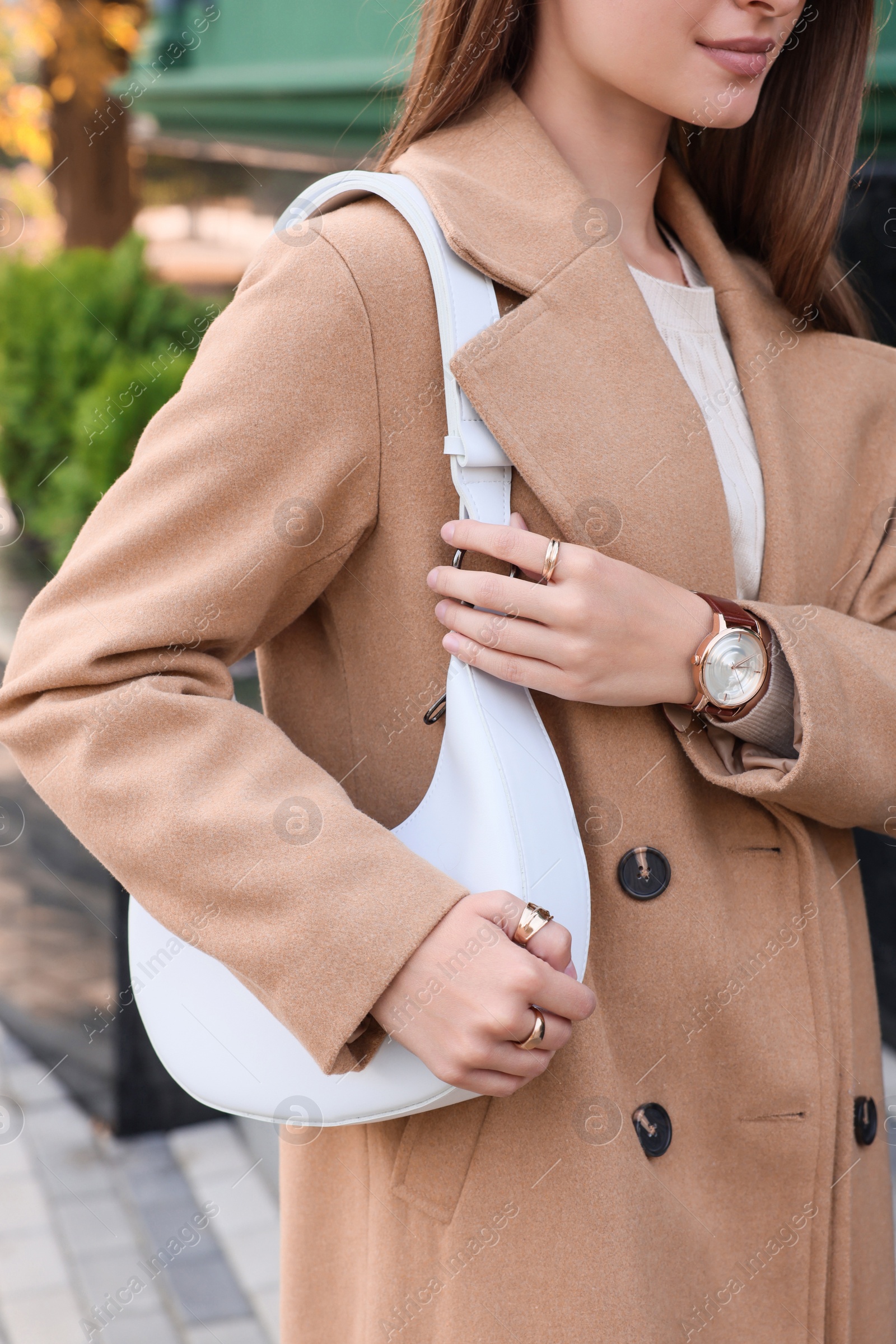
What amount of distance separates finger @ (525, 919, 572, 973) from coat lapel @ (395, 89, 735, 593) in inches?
15.7

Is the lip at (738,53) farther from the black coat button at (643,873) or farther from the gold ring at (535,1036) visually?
the gold ring at (535,1036)

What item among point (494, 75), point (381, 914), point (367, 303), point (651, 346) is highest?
point (494, 75)

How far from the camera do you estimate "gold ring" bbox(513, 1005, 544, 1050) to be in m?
1.03

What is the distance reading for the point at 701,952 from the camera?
4.32ft

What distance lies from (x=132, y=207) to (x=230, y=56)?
1.36 m

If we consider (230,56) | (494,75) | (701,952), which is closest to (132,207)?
(230,56)

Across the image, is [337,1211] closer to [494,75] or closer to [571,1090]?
[571,1090]

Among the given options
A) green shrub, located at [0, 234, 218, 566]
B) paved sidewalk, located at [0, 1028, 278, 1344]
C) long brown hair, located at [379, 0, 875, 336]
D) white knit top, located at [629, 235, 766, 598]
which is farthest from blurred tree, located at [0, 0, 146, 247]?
white knit top, located at [629, 235, 766, 598]

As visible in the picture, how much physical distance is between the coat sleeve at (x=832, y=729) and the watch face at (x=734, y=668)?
0.04m

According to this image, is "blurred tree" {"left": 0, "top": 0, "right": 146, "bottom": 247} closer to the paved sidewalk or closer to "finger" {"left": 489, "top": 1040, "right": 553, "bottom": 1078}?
the paved sidewalk

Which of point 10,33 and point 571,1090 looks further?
point 10,33

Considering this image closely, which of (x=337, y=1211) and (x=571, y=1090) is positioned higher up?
(x=571, y=1090)

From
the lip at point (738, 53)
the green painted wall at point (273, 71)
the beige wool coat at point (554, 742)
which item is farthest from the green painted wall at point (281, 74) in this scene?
the beige wool coat at point (554, 742)

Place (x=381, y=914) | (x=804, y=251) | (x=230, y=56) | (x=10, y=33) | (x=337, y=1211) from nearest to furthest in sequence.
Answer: (x=381, y=914), (x=337, y=1211), (x=804, y=251), (x=10, y=33), (x=230, y=56)
